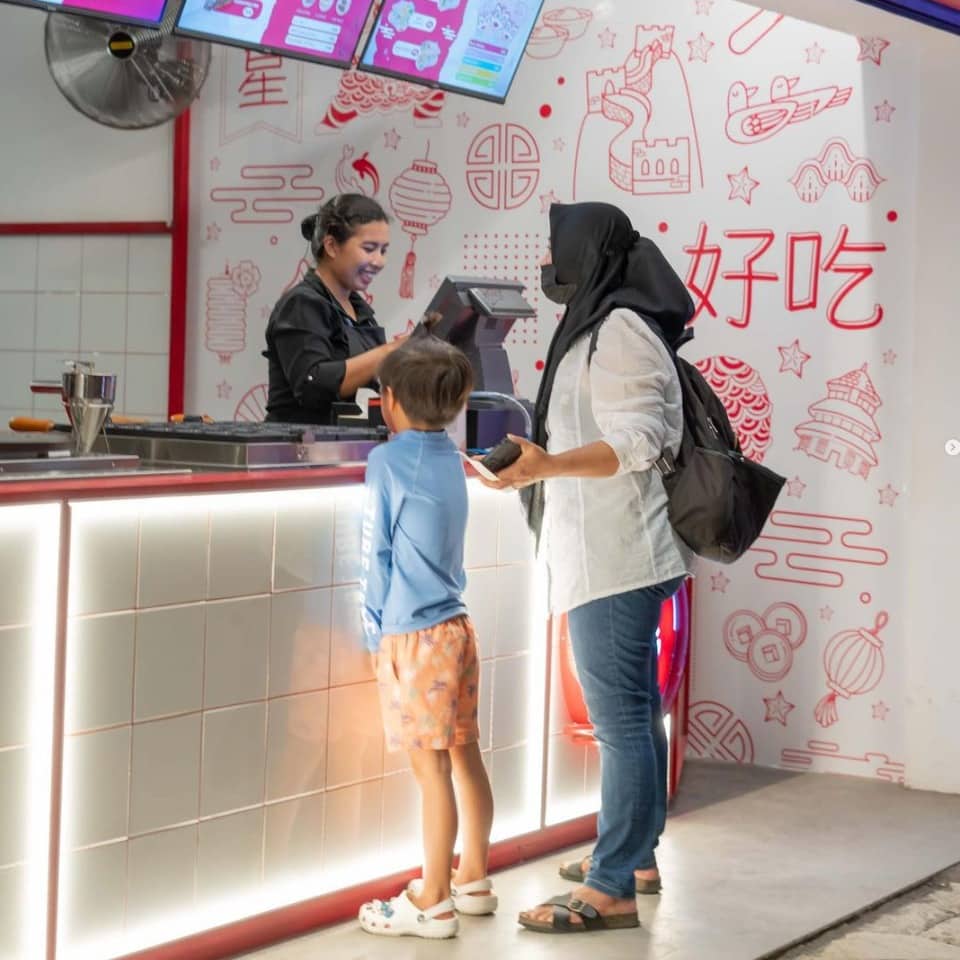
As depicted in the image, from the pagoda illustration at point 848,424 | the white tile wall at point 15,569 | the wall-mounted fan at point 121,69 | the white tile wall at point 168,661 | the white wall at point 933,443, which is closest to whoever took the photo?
the white tile wall at point 15,569

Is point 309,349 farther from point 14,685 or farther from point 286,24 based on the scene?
point 14,685

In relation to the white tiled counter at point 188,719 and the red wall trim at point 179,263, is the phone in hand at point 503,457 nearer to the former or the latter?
the white tiled counter at point 188,719

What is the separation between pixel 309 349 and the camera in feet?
13.3

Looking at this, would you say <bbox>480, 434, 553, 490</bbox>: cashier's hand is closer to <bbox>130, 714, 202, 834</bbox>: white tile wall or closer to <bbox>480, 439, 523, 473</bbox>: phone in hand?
<bbox>480, 439, 523, 473</bbox>: phone in hand

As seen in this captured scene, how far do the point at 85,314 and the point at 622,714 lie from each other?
11.7 ft

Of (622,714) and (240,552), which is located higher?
(240,552)

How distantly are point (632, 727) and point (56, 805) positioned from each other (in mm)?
1183

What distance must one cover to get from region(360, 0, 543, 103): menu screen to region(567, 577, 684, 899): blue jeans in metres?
2.17

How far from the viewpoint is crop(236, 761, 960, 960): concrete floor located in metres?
3.14

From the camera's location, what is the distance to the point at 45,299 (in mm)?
6031

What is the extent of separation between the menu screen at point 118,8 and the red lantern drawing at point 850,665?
277 cm

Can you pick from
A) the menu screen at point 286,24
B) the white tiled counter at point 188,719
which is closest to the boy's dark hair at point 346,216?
the menu screen at point 286,24

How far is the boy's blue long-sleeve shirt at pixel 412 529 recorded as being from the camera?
305 centimetres

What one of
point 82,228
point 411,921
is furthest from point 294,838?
point 82,228
